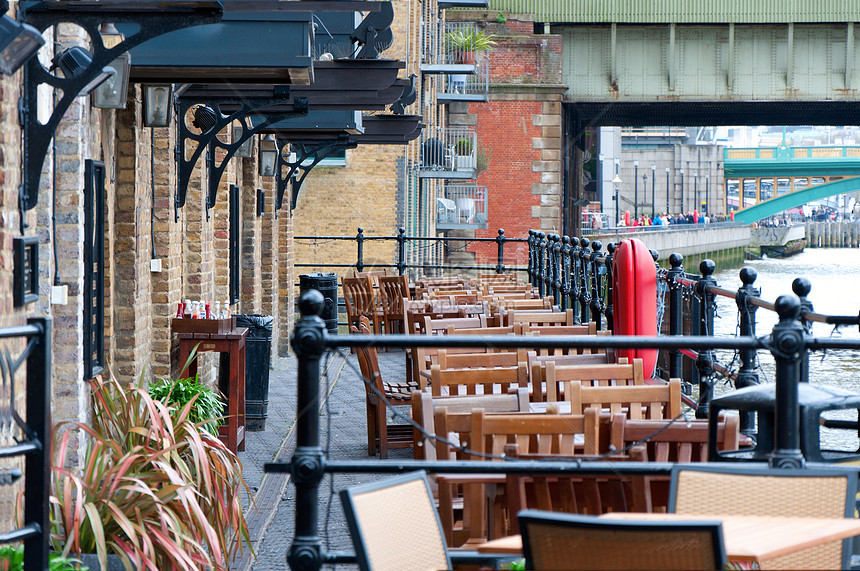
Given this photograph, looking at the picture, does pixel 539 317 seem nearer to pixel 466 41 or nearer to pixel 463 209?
pixel 466 41

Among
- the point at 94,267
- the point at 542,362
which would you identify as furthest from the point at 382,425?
the point at 94,267

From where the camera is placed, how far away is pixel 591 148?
195ft

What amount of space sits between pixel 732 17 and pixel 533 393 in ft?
82.3

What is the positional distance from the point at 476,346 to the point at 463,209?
98.5 feet

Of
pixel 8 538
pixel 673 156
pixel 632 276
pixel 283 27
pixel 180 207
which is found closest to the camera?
pixel 8 538

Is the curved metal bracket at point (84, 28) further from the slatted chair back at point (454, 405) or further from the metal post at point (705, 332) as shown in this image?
the metal post at point (705, 332)

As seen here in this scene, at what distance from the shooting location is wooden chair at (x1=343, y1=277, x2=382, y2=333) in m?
14.5

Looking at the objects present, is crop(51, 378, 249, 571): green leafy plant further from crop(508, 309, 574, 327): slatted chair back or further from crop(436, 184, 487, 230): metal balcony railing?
crop(436, 184, 487, 230): metal balcony railing

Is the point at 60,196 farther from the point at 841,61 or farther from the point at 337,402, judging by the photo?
the point at 841,61

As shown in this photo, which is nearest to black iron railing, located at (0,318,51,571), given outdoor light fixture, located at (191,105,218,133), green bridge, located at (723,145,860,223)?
outdoor light fixture, located at (191,105,218,133)

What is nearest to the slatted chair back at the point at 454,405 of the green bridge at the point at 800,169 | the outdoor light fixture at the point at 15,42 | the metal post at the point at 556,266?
the outdoor light fixture at the point at 15,42

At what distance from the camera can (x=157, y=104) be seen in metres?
7.80

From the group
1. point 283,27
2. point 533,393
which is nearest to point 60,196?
point 283,27

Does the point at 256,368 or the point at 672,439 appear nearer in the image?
the point at 672,439
